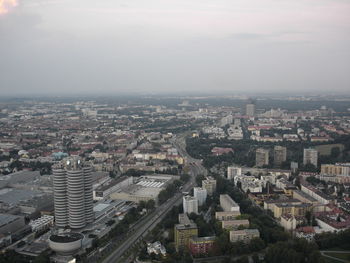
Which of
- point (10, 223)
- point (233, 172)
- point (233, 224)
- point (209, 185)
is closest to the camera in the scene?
point (233, 224)

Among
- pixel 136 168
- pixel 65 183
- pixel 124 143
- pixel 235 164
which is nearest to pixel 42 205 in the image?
pixel 65 183

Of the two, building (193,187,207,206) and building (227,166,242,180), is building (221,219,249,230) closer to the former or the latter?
building (193,187,207,206)

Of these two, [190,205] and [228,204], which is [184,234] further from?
[228,204]

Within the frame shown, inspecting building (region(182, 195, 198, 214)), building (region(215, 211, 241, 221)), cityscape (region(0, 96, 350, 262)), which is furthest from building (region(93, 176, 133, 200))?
building (region(215, 211, 241, 221))


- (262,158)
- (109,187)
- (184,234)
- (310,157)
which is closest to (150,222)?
(184,234)

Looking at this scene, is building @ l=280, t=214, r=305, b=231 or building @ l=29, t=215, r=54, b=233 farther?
building @ l=29, t=215, r=54, b=233

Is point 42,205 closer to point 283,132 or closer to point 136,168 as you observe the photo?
point 136,168

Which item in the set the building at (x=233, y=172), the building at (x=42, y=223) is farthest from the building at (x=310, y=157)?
the building at (x=42, y=223)
